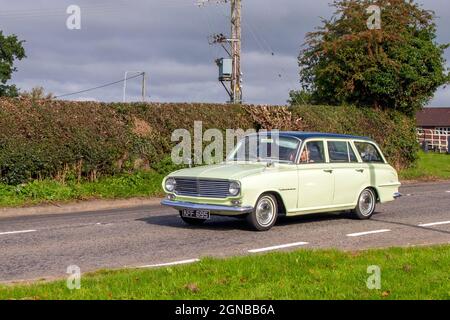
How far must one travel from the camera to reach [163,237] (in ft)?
36.0

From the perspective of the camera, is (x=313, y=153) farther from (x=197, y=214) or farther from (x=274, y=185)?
(x=197, y=214)

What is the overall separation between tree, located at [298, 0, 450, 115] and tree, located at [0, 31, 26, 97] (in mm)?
35586

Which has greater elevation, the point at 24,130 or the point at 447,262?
the point at 24,130

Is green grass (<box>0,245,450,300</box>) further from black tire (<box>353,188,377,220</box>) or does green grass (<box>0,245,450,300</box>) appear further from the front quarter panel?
black tire (<box>353,188,377,220</box>)

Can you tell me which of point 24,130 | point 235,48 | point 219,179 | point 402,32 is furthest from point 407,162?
point 219,179

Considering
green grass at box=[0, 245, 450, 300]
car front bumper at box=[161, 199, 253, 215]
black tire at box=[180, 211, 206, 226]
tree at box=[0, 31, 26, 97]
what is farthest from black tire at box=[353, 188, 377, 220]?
tree at box=[0, 31, 26, 97]

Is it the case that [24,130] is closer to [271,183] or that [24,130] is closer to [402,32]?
[271,183]

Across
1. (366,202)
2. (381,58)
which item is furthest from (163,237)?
(381,58)

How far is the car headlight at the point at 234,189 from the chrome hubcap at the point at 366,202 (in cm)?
333

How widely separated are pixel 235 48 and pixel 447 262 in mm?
29664

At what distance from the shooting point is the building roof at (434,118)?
96.7 m

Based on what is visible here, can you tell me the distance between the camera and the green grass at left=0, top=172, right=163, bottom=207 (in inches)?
675

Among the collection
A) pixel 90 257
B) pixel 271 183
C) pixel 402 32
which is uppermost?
pixel 402 32
